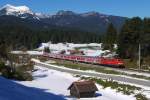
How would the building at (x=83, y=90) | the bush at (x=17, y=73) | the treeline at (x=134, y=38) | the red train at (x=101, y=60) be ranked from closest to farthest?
the building at (x=83, y=90), the bush at (x=17, y=73), the red train at (x=101, y=60), the treeline at (x=134, y=38)

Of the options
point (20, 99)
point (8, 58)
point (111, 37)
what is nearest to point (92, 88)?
point (20, 99)

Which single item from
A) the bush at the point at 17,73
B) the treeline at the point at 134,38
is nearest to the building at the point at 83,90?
the bush at the point at 17,73

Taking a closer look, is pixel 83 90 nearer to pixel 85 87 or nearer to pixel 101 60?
pixel 85 87

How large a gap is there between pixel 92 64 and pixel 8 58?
27.4m

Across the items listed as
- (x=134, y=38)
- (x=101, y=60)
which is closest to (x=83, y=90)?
(x=101, y=60)

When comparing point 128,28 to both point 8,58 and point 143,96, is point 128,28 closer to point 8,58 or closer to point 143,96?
point 8,58

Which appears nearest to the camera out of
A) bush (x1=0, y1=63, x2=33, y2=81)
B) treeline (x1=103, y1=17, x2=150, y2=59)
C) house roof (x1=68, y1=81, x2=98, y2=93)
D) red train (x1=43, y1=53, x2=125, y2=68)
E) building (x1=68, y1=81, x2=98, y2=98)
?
building (x1=68, y1=81, x2=98, y2=98)

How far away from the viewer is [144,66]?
95.0 meters

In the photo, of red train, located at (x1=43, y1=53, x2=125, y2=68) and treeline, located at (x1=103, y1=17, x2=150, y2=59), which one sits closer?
red train, located at (x1=43, y1=53, x2=125, y2=68)

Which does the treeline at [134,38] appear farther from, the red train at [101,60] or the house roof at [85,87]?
the house roof at [85,87]

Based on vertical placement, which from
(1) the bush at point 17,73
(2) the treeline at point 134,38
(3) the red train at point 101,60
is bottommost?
(1) the bush at point 17,73

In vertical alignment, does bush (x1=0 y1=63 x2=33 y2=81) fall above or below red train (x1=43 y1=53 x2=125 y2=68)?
below

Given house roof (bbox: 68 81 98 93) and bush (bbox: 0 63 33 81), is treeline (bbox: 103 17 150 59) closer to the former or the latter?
bush (bbox: 0 63 33 81)

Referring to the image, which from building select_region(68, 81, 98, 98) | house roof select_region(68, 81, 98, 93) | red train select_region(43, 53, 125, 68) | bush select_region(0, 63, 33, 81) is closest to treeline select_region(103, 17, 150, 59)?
red train select_region(43, 53, 125, 68)
